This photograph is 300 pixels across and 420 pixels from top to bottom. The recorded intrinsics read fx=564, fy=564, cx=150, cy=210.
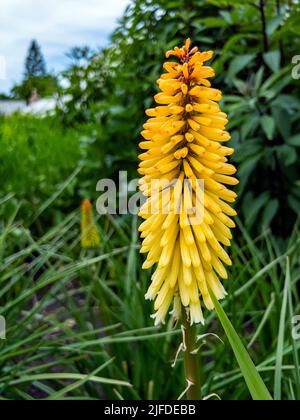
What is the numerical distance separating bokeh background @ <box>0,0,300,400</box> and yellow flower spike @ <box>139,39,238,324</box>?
1.22 ft

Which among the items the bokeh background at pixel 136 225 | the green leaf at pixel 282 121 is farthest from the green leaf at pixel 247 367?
the green leaf at pixel 282 121

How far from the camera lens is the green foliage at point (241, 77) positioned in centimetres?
259

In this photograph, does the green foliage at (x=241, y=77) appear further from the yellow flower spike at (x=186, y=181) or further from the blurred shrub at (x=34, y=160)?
the yellow flower spike at (x=186, y=181)

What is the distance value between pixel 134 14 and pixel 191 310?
1674 mm

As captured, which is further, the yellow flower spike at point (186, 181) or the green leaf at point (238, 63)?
the green leaf at point (238, 63)

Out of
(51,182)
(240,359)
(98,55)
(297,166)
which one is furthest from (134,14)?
(51,182)

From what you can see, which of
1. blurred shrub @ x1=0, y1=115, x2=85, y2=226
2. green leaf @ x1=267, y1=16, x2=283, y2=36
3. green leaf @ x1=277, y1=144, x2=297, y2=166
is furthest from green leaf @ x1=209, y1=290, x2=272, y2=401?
blurred shrub @ x1=0, y1=115, x2=85, y2=226

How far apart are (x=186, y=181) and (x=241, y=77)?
2.21 m

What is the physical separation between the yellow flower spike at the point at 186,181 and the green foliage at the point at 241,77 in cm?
124

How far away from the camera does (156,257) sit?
1.16m

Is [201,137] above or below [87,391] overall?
above

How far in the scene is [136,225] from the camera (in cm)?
281
